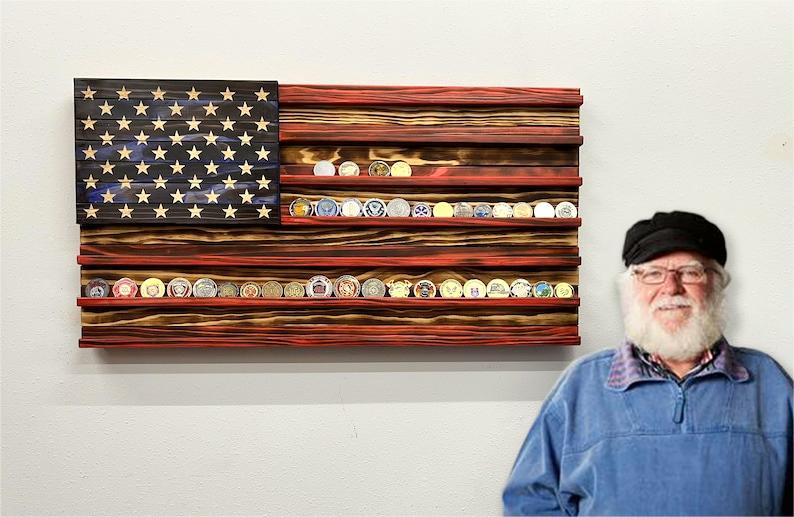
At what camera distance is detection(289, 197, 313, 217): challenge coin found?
5.55 feet

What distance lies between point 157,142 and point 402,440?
0.86 metres

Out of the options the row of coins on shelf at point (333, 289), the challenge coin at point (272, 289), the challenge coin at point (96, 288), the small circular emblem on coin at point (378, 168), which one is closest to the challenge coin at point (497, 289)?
the row of coins on shelf at point (333, 289)

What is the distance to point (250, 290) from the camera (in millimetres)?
1697

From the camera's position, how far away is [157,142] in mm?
1673

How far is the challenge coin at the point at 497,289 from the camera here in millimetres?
1711

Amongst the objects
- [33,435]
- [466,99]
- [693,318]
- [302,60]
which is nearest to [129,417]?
[33,435]

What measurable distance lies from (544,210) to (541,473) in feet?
1.89

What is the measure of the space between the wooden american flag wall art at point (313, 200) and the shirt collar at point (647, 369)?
0.29m

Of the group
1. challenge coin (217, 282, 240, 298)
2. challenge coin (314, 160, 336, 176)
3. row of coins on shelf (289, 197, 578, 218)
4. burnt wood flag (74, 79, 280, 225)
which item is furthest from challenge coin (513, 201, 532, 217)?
challenge coin (217, 282, 240, 298)

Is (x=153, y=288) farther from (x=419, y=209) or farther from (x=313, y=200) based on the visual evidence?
(x=419, y=209)

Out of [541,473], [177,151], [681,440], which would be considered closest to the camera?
[681,440]

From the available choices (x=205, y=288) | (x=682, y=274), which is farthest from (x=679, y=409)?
(x=205, y=288)

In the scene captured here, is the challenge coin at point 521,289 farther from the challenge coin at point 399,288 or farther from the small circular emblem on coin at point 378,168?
the small circular emblem on coin at point 378,168

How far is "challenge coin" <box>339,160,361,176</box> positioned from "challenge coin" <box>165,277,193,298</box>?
16.5 inches
